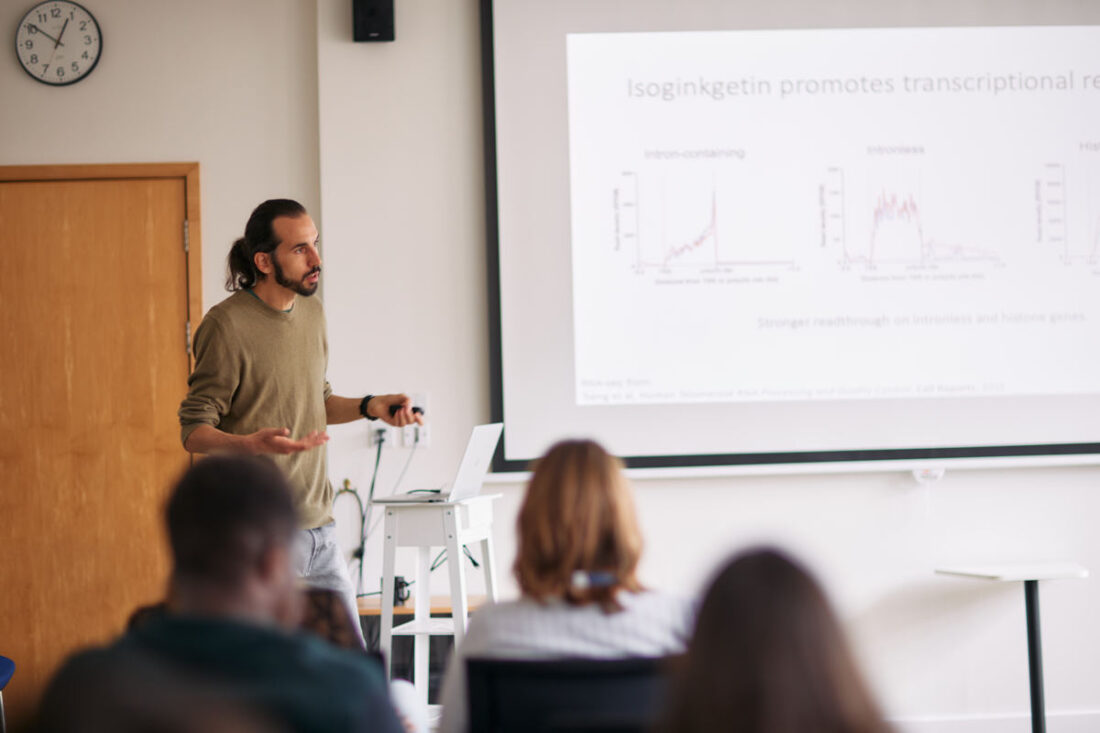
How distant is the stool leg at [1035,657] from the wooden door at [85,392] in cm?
310

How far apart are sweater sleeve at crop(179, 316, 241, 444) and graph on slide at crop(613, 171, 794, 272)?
5.54ft

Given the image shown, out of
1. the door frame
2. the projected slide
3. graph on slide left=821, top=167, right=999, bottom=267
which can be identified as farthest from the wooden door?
graph on slide left=821, top=167, right=999, bottom=267

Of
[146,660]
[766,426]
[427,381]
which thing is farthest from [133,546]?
[146,660]

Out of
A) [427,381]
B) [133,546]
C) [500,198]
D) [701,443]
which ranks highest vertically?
[500,198]

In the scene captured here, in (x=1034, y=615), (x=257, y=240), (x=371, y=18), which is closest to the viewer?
(x=257, y=240)

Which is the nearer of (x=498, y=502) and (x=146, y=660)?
(x=146, y=660)

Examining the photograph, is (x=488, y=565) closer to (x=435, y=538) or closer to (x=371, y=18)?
(x=435, y=538)

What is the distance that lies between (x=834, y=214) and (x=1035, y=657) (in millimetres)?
1738

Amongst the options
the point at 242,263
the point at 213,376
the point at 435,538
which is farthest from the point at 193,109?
the point at 435,538

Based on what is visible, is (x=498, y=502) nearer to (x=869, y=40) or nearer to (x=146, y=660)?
(x=869, y=40)

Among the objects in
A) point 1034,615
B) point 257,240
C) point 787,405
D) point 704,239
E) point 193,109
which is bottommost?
point 1034,615

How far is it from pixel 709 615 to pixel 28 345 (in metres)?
3.64

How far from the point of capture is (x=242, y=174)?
3.97 m

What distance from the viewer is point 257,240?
2.80m
